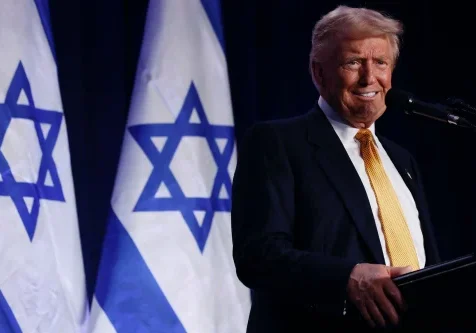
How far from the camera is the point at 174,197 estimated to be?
3.08 meters

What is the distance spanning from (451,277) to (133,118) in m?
1.79

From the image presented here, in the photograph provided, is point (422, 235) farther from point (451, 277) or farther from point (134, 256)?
point (134, 256)

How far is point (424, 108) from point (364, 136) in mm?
439

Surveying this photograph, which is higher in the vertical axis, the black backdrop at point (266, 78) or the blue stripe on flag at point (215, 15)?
the blue stripe on flag at point (215, 15)

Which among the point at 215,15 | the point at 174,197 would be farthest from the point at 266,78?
the point at 174,197

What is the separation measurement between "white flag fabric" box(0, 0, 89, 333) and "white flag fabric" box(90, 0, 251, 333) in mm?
191

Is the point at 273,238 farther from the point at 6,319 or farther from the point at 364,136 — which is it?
the point at 6,319

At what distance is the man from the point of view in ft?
5.76

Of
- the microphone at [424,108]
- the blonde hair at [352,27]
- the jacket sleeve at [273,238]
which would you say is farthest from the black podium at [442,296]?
the blonde hair at [352,27]

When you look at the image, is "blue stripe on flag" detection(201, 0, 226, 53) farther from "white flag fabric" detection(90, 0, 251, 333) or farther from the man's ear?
the man's ear

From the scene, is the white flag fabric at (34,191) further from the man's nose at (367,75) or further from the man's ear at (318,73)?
the man's nose at (367,75)

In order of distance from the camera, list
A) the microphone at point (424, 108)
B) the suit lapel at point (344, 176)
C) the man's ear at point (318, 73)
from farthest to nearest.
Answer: the man's ear at point (318, 73)
the suit lapel at point (344, 176)
the microphone at point (424, 108)

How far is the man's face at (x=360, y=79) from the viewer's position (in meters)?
2.16

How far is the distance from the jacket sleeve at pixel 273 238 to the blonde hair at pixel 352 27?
0.28 meters
